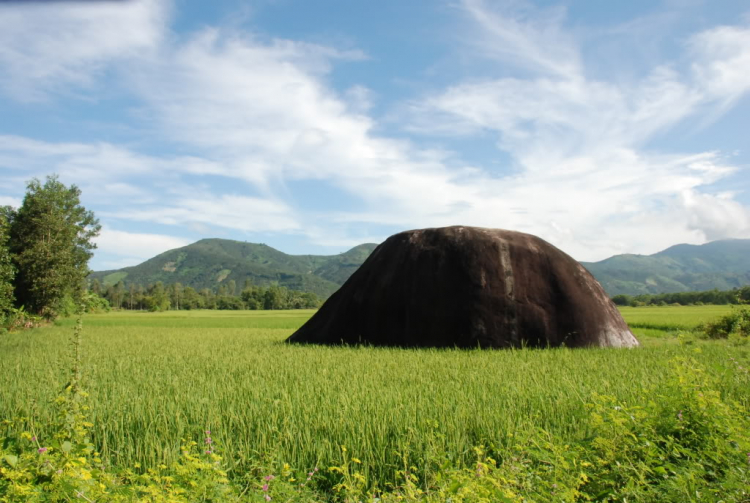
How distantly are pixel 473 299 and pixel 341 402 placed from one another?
7.54 m

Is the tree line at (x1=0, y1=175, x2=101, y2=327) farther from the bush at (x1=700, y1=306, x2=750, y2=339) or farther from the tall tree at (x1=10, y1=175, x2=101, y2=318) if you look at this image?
the bush at (x1=700, y1=306, x2=750, y2=339)

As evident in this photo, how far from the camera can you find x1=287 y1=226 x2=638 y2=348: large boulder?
39.1ft

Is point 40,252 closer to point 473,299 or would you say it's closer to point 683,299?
point 473,299

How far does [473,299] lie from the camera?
480 inches

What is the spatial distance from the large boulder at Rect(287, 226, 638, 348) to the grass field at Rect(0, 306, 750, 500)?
2307mm

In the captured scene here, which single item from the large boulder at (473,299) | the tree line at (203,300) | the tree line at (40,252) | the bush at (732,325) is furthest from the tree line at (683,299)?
the tree line at (40,252)

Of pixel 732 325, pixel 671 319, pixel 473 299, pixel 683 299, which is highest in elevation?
pixel 473 299

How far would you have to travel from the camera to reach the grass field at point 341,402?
4.22 metres

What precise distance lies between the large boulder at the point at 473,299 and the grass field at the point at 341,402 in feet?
7.57

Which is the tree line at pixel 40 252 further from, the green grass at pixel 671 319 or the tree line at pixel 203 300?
the tree line at pixel 203 300

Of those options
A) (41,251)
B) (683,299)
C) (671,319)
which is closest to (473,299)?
(671,319)

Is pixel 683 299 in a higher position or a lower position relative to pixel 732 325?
lower

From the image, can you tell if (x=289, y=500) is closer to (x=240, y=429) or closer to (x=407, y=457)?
(x=407, y=457)

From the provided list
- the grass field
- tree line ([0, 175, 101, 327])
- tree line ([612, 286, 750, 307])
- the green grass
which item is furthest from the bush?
tree line ([612, 286, 750, 307])
